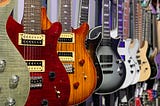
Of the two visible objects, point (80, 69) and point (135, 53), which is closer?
point (80, 69)

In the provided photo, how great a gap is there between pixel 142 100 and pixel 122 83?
638mm

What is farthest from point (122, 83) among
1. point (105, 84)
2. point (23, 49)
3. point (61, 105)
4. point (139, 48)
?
point (23, 49)

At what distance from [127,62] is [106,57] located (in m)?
0.22

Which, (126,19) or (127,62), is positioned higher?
(126,19)

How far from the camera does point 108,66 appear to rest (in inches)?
73.0

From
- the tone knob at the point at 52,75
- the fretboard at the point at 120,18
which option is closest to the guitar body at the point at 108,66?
the fretboard at the point at 120,18

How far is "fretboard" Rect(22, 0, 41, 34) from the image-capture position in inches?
54.1

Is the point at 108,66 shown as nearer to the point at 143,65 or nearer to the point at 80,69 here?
the point at 80,69

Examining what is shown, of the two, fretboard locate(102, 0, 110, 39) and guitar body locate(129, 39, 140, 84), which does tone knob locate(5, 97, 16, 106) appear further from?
guitar body locate(129, 39, 140, 84)

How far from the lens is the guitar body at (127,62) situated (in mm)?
1987

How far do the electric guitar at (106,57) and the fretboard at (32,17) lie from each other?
39 centimetres

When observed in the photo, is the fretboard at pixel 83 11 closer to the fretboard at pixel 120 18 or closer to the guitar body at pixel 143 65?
the fretboard at pixel 120 18

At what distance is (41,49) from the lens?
136 centimetres

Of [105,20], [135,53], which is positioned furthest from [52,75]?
[135,53]
